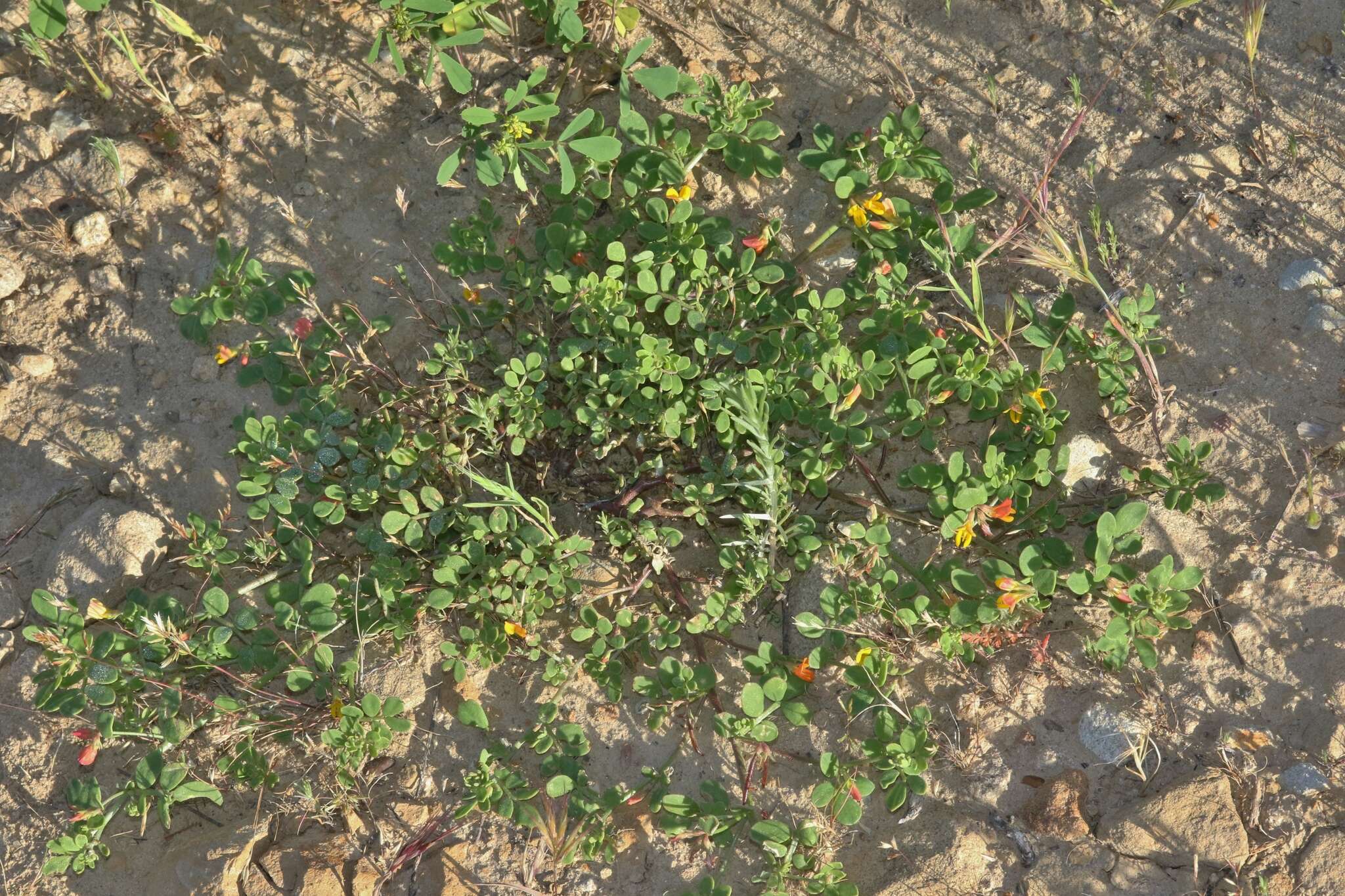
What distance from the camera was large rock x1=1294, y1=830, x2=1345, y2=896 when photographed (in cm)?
291

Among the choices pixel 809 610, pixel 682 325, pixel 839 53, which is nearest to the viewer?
pixel 809 610

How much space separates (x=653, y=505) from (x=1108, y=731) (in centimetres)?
155

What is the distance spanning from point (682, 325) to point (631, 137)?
2.25ft

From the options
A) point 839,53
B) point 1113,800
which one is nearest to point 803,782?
point 1113,800

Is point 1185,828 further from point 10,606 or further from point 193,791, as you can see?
point 10,606

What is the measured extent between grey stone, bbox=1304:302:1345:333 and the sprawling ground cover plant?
21.2 inches

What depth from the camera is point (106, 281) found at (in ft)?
13.1

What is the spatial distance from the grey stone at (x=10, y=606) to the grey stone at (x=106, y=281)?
3.67ft

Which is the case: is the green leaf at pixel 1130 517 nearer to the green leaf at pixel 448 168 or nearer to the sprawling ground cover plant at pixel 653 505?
the sprawling ground cover plant at pixel 653 505

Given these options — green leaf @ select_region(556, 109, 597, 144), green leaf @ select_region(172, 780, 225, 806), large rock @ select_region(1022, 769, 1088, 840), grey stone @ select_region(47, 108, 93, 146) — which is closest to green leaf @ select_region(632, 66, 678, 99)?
green leaf @ select_region(556, 109, 597, 144)

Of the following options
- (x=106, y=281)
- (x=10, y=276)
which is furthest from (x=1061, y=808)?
(x=10, y=276)

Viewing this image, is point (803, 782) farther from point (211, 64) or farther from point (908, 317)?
point (211, 64)

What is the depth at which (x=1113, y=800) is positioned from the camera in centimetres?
310

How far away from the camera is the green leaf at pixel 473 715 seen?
332 cm
